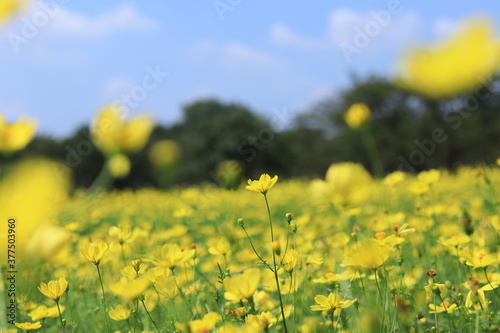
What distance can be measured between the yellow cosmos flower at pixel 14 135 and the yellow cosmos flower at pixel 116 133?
0.53 feet

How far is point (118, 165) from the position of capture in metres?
0.74

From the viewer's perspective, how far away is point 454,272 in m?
1.88

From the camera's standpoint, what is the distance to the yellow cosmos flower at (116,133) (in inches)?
29.5

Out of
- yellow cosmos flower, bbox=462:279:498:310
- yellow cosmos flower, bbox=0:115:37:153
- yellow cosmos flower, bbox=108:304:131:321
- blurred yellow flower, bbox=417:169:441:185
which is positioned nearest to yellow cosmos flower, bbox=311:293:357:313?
yellow cosmos flower, bbox=462:279:498:310

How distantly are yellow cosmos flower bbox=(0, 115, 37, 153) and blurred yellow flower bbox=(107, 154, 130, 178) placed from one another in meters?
0.20

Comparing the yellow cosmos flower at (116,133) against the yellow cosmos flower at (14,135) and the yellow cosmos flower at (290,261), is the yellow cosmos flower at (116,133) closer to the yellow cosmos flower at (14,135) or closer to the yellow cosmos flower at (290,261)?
the yellow cosmos flower at (14,135)

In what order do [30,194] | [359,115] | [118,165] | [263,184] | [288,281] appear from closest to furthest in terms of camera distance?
[30,194] < [118,165] < [263,184] < [288,281] < [359,115]

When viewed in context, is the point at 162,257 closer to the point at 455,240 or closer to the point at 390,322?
the point at 390,322

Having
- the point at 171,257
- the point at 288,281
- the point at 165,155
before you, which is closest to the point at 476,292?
the point at 288,281

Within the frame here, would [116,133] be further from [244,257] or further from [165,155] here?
[244,257]

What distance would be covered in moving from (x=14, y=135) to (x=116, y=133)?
23cm

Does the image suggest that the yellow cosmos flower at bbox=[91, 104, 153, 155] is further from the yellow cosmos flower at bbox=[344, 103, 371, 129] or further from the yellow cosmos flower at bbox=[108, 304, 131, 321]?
the yellow cosmos flower at bbox=[344, 103, 371, 129]

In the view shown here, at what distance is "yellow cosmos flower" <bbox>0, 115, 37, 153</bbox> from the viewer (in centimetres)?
85

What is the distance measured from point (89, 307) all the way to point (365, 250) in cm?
118
